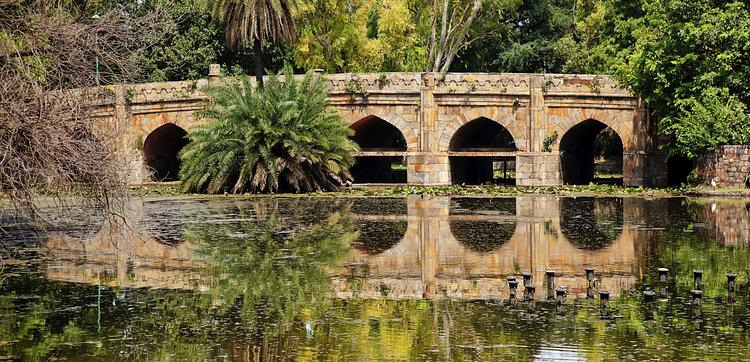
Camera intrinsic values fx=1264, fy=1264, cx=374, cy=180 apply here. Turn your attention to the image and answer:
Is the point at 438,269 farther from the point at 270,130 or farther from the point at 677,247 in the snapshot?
the point at 270,130

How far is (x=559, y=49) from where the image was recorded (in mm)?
62281

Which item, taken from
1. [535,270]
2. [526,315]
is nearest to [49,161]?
[526,315]

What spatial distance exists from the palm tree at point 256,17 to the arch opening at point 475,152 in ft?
27.1

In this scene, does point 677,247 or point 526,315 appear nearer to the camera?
point 526,315

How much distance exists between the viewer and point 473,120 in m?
48.9

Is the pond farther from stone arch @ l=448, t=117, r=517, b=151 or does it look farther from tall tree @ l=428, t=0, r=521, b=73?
tall tree @ l=428, t=0, r=521, b=73

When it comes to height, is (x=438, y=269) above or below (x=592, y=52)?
below

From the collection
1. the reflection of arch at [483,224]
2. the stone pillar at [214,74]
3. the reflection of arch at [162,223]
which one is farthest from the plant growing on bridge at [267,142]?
the stone pillar at [214,74]

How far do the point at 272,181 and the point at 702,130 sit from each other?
14132mm

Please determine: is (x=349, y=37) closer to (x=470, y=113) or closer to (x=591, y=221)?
(x=470, y=113)

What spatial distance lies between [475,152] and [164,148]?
47.5ft

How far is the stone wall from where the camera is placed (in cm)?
4041

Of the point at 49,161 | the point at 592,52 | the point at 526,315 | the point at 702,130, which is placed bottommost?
the point at 526,315

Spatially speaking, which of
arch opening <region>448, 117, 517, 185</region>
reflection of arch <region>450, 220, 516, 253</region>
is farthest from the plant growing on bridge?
reflection of arch <region>450, 220, 516, 253</region>
